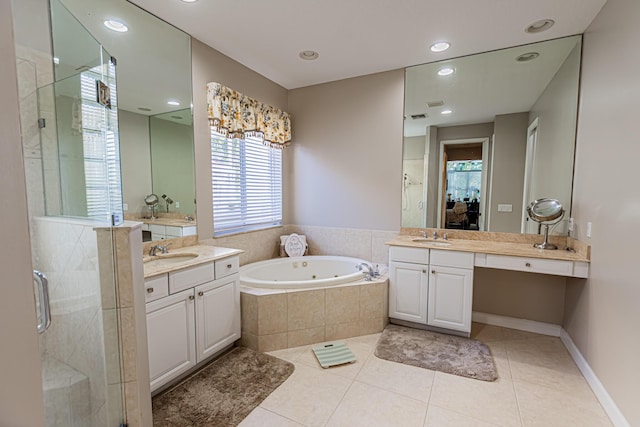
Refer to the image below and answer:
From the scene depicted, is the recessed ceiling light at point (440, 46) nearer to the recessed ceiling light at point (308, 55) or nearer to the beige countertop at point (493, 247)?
the recessed ceiling light at point (308, 55)

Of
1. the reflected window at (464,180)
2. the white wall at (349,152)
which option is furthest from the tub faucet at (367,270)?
the reflected window at (464,180)

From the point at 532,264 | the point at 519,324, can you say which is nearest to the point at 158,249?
the point at 532,264

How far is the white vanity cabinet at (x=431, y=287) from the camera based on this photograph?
2.67 metres

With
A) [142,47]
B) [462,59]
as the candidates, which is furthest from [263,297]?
[462,59]

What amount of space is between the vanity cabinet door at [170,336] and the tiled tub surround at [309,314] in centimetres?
54

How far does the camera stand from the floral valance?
107 inches

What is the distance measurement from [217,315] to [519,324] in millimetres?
2899

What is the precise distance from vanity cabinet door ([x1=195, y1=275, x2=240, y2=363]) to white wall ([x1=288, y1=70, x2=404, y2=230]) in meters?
1.63

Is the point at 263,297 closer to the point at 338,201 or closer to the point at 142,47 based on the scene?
the point at 338,201

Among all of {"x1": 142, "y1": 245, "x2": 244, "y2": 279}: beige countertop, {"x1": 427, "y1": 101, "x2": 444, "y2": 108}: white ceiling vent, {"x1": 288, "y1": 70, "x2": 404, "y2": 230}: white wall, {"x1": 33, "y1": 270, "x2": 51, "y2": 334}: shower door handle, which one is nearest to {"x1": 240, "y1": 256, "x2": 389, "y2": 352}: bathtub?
{"x1": 142, "y1": 245, "x2": 244, "y2": 279}: beige countertop

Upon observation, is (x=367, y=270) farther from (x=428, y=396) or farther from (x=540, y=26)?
(x=540, y=26)

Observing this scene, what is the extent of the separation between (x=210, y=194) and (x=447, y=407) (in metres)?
2.53

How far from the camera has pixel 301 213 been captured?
12.8 feet

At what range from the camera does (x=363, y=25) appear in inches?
93.2
